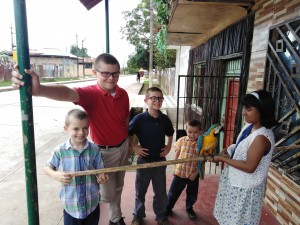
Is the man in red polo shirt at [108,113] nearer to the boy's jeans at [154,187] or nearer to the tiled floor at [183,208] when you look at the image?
the boy's jeans at [154,187]

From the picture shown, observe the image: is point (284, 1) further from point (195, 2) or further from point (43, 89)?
point (43, 89)

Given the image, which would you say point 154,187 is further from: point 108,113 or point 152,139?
point 108,113

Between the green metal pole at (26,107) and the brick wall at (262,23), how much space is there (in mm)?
2539

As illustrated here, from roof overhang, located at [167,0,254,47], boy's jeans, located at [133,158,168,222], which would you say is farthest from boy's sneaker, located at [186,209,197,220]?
roof overhang, located at [167,0,254,47]

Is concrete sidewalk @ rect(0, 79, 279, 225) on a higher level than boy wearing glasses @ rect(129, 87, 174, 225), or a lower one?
lower

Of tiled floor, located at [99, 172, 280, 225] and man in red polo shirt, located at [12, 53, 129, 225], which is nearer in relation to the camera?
man in red polo shirt, located at [12, 53, 129, 225]

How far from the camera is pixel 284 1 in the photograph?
2.69 metres

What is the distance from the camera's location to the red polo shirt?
2.01m

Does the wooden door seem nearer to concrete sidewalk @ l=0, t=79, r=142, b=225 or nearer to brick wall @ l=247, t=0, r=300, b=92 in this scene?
brick wall @ l=247, t=0, r=300, b=92

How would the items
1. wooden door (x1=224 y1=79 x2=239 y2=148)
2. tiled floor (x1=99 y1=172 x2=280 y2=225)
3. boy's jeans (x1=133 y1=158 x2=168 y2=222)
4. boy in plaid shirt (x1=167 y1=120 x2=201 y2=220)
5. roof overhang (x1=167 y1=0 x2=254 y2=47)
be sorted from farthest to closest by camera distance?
wooden door (x1=224 y1=79 x2=239 y2=148) < roof overhang (x1=167 y1=0 x2=254 y2=47) < tiled floor (x1=99 y1=172 x2=280 y2=225) < boy in plaid shirt (x1=167 y1=120 x2=201 y2=220) < boy's jeans (x1=133 y1=158 x2=168 y2=222)

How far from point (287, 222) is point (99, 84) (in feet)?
8.00

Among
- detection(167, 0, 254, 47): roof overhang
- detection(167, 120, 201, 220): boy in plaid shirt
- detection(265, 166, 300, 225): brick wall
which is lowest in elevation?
detection(265, 166, 300, 225): brick wall

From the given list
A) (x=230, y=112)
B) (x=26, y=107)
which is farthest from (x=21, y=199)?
(x=230, y=112)

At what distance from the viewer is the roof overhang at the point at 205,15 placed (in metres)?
3.50
